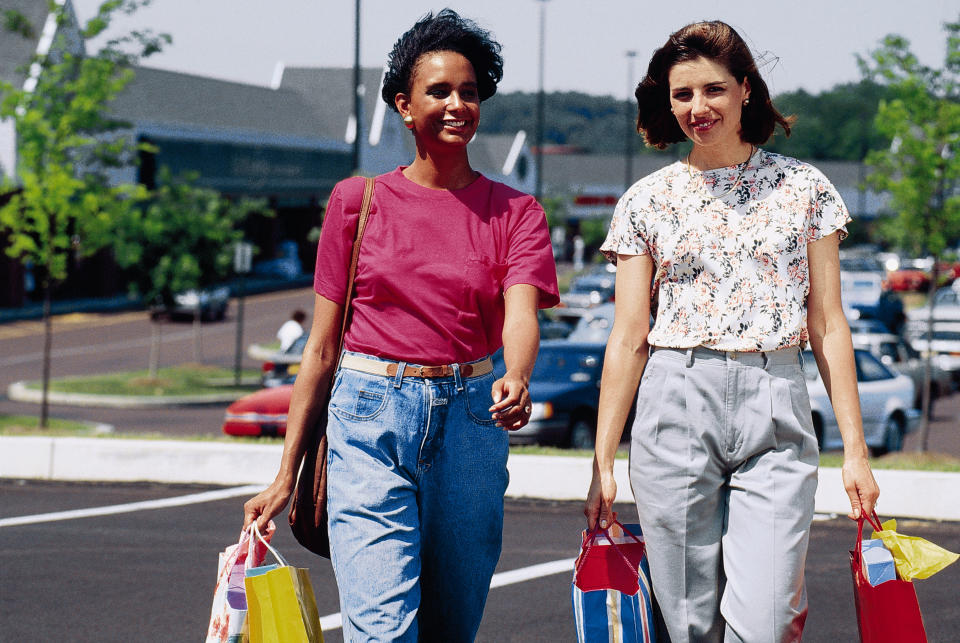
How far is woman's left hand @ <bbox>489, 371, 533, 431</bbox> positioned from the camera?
334cm

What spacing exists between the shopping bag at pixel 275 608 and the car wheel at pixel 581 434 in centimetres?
1083

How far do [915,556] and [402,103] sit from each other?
5.86 ft

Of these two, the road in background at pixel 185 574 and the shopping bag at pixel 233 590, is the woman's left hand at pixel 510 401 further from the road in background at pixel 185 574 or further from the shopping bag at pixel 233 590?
the road in background at pixel 185 574

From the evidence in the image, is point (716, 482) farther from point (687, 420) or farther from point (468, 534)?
point (468, 534)

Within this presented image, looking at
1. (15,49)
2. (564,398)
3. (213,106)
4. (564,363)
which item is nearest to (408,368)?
(564,398)

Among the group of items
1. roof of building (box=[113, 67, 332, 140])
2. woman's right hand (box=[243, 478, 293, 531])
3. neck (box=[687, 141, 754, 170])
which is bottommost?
woman's right hand (box=[243, 478, 293, 531])

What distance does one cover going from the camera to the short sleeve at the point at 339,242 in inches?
138

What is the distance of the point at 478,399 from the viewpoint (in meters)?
3.48

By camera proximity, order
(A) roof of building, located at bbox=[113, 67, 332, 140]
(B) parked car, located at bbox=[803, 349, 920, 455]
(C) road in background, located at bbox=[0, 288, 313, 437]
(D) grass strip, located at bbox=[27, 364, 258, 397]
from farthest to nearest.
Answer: (A) roof of building, located at bbox=[113, 67, 332, 140] < (D) grass strip, located at bbox=[27, 364, 258, 397] < (C) road in background, located at bbox=[0, 288, 313, 437] < (B) parked car, located at bbox=[803, 349, 920, 455]

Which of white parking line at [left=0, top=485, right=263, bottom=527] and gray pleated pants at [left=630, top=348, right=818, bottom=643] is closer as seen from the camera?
gray pleated pants at [left=630, top=348, right=818, bottom=643]

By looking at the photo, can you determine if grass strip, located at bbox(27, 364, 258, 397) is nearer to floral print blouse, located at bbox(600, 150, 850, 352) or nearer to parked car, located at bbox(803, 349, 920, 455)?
parked car, located at bbox(803, 349, 920, 455)

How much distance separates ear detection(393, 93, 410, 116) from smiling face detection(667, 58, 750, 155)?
73 cm

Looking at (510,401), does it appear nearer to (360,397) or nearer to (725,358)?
(360,397)

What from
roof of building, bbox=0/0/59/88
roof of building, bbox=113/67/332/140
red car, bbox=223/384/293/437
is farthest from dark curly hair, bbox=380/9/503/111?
roof of building, bbox=113/67/332/140
